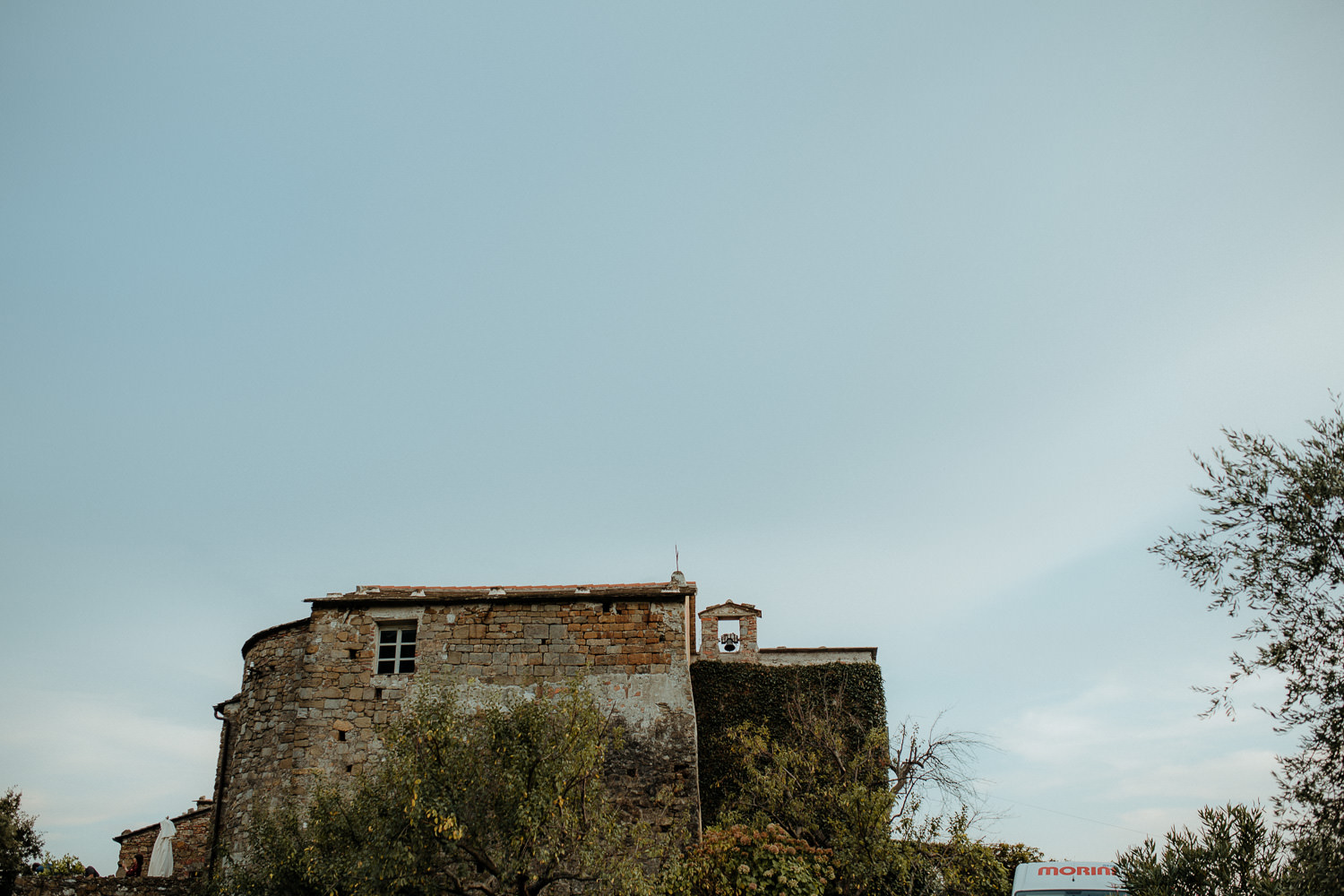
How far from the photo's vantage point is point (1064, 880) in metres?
14.1

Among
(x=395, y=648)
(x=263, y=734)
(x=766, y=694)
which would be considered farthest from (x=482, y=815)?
(x=766, y=694)

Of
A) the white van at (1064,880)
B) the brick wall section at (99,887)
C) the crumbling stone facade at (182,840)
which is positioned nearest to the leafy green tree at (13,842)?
the brick wall section at (99,887)

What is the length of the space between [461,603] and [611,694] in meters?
3.95

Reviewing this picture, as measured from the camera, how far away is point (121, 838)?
27.0 meters

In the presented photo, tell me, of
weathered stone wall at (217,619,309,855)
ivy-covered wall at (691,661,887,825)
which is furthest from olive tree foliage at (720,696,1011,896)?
weathered stone wall at (217,619,309,855)

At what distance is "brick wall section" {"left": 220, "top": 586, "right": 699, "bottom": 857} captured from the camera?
19.2 metres

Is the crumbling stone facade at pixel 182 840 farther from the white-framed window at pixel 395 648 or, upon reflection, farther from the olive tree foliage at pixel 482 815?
the olive tree foliage at pixel 482 815

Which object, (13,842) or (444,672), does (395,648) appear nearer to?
(444,672)

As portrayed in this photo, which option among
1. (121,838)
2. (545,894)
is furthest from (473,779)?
(121,838)

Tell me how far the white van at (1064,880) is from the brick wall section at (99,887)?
15236 mm

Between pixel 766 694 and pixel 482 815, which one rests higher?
pixel 766 694

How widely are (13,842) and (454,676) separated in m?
8.88

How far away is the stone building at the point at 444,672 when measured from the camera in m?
19.2

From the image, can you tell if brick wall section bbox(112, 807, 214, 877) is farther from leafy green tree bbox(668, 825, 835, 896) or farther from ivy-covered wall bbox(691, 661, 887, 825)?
leafy green tree bbox(668, 825, 835, 896)
